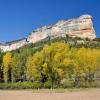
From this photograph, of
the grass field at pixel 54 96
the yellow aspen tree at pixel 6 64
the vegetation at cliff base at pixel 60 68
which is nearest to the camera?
the grass field at pixel 54 96

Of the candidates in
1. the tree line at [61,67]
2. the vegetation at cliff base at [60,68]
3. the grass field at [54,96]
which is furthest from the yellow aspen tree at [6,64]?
the grass field at [54,96]

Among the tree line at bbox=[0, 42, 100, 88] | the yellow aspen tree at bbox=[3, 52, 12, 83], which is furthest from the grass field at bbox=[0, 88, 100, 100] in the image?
the yellow aspen tree at bbox=[3, 52, 12, 83]

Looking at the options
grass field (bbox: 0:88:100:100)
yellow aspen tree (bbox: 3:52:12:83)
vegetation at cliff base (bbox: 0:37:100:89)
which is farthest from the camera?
yellow aspen tree (bbox: 3:52:12:83)

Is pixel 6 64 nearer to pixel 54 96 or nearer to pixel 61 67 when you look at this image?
pixel 61 67

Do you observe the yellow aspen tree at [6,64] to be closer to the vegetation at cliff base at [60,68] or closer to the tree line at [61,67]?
the vegetation at cliff base at [60,68]

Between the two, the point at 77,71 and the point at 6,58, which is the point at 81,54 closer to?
the point at 77,71

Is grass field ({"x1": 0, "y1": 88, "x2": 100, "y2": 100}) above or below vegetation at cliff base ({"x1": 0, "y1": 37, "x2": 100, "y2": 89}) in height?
below

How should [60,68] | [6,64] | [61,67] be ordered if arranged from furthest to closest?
[6,64]
[60,68]
[61,67]

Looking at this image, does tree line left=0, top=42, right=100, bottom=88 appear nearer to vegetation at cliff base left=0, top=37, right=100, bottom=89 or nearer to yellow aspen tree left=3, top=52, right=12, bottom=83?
vegetation at cliff base left=0, top=37, right=100, bottom=89

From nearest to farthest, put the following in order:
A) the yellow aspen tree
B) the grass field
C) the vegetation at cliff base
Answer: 1. the grass field
2. the vegetation at cliff base
3. the yellow aspen tree

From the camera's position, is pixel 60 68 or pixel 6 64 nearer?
pixel 60 68

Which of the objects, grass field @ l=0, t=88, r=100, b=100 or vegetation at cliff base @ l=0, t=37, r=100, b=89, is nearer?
grass field @ l=0, t=88, r=100, b=100

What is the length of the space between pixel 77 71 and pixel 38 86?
10.5 metres

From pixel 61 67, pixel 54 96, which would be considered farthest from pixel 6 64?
pixel 54 96
